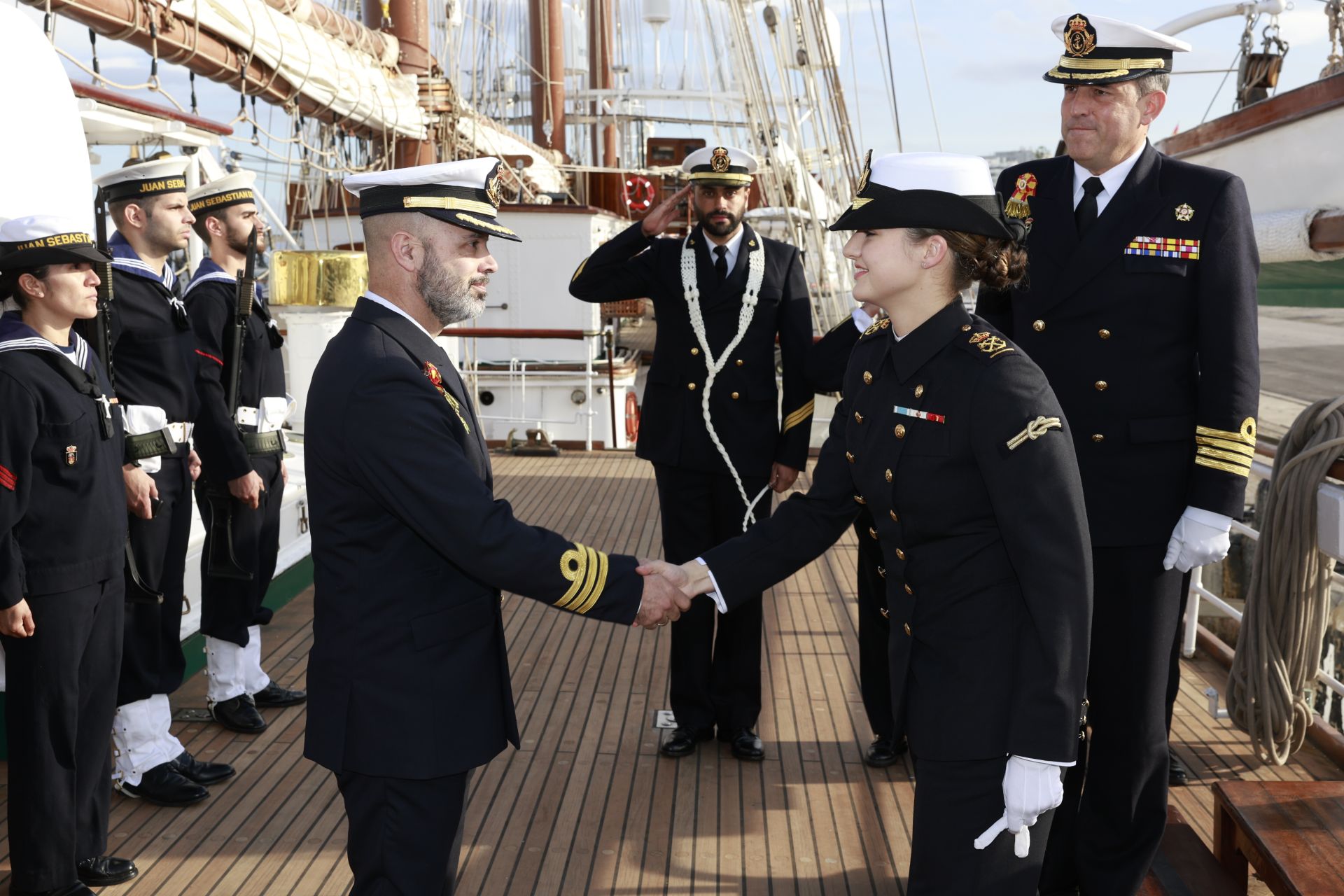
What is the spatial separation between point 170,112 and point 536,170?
13.3 m

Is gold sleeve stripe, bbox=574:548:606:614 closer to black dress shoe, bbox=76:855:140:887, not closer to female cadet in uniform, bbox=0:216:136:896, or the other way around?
female cadet in uniform, bbox=0:216:136:896

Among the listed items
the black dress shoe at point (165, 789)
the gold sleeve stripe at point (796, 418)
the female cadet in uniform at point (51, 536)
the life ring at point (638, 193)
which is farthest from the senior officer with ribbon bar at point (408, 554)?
the life ring at point (638, 193)

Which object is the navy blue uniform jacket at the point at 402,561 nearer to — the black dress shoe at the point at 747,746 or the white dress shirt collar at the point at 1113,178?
the white dress shirt collar at the point at 1113,178

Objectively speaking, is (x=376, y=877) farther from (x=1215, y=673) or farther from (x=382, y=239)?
(x=1215, y=673)

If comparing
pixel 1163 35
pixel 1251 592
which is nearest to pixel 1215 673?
pixel 1251 592

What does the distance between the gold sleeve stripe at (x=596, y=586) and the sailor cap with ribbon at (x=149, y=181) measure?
6.95 ft

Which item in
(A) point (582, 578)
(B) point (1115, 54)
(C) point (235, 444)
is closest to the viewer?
(A) point (582, 578)

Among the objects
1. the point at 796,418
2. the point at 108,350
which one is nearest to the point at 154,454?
the point at 108,350

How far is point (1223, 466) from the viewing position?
240cm

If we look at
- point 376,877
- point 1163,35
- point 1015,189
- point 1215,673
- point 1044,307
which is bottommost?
point 1215,673

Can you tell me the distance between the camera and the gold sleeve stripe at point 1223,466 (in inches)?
94.0

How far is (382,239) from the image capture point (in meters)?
2.05

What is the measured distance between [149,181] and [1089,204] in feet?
8.54

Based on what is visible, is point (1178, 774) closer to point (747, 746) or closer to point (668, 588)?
point (747, 746)
